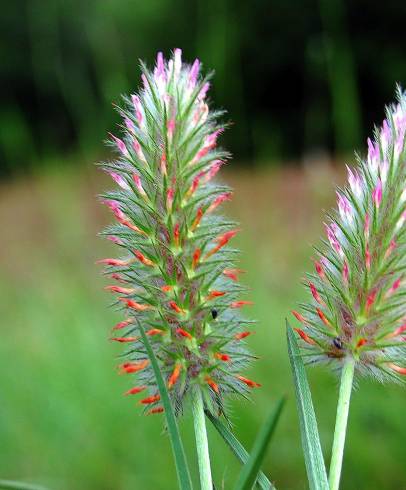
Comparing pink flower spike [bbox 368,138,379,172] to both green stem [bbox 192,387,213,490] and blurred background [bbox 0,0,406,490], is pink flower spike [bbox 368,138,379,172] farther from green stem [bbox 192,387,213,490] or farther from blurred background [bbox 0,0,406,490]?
green stem [bbox 192,387,213,490]

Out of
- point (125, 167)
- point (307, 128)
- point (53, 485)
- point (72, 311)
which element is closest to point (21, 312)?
Result: point (72, 311)

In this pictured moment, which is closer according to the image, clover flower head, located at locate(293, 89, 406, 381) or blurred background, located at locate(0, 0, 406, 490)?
clover flower head, located at locate(293, 89, 406, 381)

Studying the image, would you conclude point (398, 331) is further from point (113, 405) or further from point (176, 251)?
point (113, 405)

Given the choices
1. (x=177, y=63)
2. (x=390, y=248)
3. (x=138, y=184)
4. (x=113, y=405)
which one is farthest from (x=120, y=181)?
(x=113, y=405)

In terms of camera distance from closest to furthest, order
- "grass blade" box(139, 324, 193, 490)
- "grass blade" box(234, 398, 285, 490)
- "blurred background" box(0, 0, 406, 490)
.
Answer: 1. "grass blade" box(234, 398, 285, 490)
2. "grass blade" box(139, 324, 193, 490)
3. "blurred background" box(0, 0, 406, 490)

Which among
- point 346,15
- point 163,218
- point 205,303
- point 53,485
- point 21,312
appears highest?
point 346,15

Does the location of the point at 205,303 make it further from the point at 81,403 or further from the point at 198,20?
the point at 198,20

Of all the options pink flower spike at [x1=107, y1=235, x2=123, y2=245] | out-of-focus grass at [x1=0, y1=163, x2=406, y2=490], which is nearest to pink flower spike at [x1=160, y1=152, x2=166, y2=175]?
pink flower spike at [x1=107, y1=235, x2=123, y2=245]
